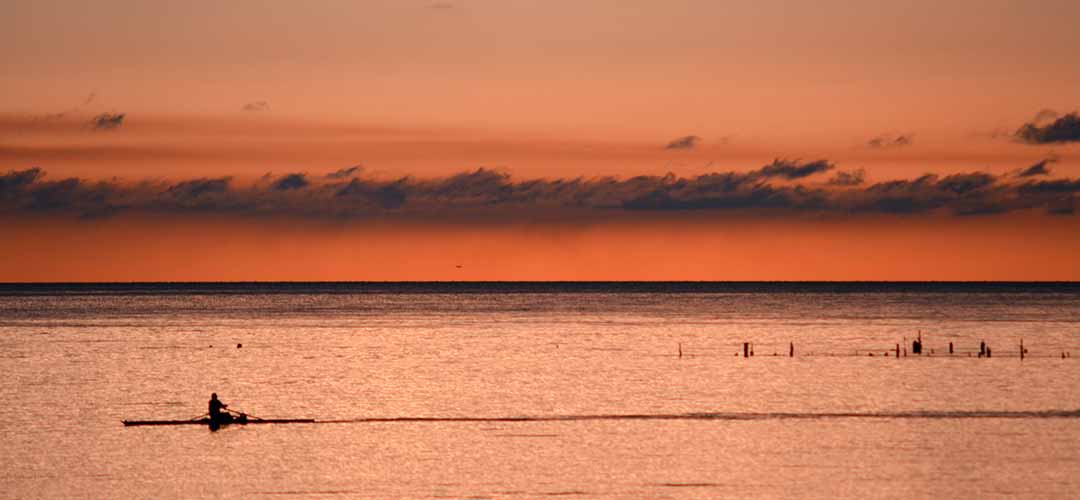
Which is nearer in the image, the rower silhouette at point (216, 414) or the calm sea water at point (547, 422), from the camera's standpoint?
the calm sea water at point (547, 422)

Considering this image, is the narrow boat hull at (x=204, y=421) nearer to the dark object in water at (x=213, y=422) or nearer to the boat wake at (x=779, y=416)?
the dark object in water at (x=213, y=422)

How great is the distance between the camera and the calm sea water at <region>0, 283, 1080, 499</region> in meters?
53.3

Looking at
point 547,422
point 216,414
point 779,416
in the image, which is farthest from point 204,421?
point 779,416

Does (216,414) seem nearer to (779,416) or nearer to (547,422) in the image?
(547,422)

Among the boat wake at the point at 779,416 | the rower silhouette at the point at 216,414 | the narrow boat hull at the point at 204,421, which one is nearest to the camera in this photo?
the rower silhouette at the point at 216,414

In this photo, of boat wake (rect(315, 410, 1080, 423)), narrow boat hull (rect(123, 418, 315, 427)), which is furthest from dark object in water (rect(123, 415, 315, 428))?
boat wake (rect(315, 410, 1080, 423))

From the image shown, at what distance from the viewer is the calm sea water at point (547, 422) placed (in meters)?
53.3

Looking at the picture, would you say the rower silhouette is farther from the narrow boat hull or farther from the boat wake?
the boat wake

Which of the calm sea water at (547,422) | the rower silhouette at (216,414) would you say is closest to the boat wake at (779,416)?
the calm sea water at (547,422)

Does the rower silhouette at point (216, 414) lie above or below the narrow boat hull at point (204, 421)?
above

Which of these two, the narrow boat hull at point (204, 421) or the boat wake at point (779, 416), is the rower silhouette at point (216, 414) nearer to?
the narrow boat hull at point (204, 421)

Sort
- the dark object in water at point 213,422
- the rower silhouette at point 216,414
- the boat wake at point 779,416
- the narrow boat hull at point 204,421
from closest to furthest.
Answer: the rower silhouette at point 216,414
the dark object in water at point 213,422
the narrow boat hull at point 204,421
the boat wake at point 779,416

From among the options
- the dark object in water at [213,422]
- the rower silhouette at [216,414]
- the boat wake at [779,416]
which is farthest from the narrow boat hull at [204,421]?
the boat wake at [779,416]

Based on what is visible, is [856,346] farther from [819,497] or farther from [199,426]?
[819,497]
